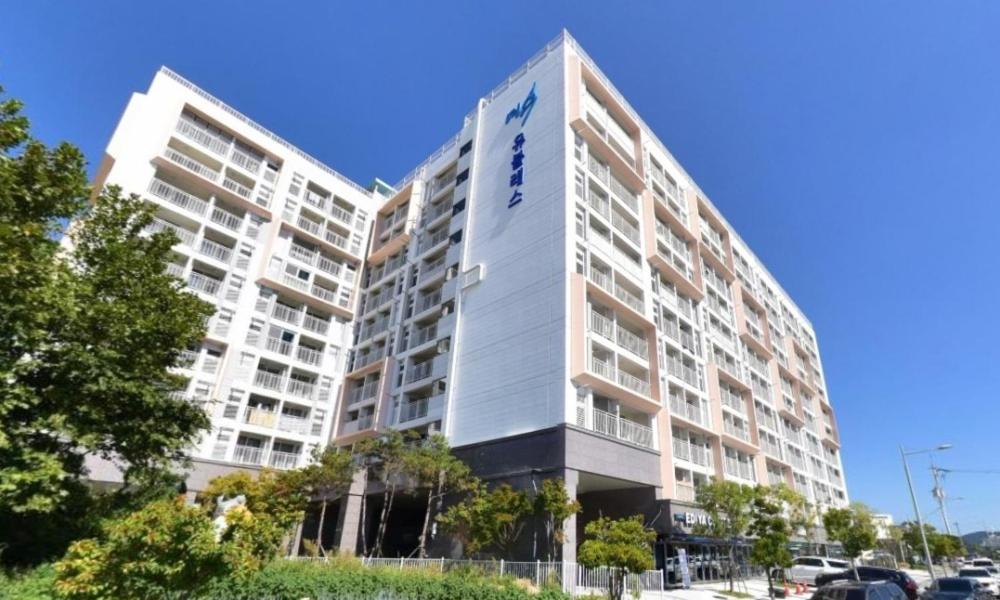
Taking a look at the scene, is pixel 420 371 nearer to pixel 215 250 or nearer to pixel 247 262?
pixel 247 262

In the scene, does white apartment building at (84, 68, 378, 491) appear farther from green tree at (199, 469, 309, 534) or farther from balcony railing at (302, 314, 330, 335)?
green tree at (199, 469, 309, 534)

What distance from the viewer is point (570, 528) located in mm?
21234

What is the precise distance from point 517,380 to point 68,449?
17506mm

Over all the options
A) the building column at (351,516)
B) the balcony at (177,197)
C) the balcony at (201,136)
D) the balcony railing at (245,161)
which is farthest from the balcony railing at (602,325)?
the balcony at (201,136)

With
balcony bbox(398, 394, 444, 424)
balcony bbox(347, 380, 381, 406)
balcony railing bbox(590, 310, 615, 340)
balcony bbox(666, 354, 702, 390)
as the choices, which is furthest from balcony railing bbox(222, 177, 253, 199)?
balcony bbox(666, 354, 702, 390)

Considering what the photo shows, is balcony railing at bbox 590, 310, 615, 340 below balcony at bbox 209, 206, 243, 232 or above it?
below

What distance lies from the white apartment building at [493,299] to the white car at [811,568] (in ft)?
19.3

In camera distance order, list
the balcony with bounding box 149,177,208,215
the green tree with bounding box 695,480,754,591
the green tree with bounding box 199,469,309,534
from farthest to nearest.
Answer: the balcony with bounding box 149,177,208,215
the green tree with bounding box 695,480,754,591
the green tree with bounding box 199,469,309,534

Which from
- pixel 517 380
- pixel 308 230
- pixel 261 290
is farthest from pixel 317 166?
pixel 517 380

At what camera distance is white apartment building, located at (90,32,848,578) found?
86.4 feet

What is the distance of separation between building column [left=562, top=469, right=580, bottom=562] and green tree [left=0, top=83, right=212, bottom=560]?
1429 cm

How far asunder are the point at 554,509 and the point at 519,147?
22.2 meters

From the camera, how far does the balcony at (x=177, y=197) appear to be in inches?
1325

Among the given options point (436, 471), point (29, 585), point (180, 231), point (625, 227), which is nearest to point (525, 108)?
point (625, 227)
